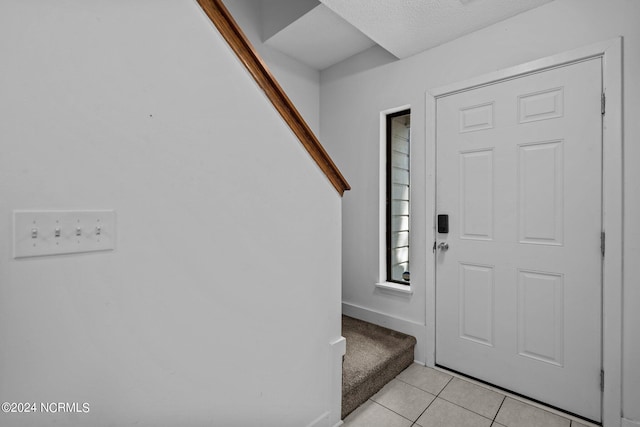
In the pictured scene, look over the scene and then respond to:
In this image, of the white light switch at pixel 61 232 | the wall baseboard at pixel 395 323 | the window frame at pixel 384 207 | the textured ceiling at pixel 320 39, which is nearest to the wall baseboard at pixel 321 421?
the wall baseboard at pixel 395 323

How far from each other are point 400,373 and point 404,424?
50 cm

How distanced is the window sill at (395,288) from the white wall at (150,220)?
117 cm

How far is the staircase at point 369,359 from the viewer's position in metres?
1.73

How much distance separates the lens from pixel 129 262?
890 mm

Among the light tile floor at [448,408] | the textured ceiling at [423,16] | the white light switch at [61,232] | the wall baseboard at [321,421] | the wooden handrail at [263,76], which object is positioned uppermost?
the textured ceiling at [423,16]

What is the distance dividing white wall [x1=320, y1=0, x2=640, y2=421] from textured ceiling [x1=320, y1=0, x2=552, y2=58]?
9 cm

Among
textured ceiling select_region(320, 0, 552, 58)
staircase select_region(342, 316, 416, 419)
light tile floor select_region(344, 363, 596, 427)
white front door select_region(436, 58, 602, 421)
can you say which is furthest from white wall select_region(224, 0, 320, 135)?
light tile floor select_region(344, 363, 596, 427)

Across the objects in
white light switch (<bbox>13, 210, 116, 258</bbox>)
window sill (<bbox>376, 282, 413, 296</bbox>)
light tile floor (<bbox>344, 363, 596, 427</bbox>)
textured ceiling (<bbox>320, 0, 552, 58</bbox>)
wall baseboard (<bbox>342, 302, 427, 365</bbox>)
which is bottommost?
light tile floor (<bbox>344, 363, 596, 427</bbox>)

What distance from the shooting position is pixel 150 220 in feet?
3.05

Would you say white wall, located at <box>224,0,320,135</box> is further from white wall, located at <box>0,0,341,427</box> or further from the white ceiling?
white wall, located at <box>0,0,341,427</box>

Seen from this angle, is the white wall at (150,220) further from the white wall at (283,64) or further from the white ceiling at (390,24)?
the white wall at (283,64)

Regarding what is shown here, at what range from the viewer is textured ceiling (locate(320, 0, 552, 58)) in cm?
173

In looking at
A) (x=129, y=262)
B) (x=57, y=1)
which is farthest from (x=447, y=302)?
(x=57, y=1)

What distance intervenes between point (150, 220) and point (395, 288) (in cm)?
190
